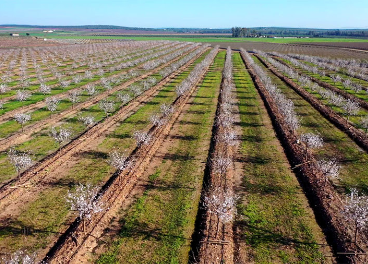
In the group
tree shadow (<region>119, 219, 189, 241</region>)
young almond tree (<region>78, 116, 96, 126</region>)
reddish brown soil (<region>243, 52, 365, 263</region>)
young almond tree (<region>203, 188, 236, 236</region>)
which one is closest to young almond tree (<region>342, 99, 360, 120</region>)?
reddish brown soil (<region>243, 52, 365, 263</region>)

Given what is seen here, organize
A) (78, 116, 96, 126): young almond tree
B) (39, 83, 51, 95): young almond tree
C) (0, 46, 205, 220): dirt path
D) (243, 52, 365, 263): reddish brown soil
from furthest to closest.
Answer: (39, 83, 51, 95): young almond tree < (78, 116, 96, 126): young almond tree < (0, 46, 205, 220): dirt path < (243, 52, 365, 263): reddish brown soil

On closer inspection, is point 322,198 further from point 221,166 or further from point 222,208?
point 222,208

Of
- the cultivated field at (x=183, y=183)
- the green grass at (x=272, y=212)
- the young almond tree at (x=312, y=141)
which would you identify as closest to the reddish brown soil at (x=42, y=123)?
the cultivated field at (x=183, y=183)

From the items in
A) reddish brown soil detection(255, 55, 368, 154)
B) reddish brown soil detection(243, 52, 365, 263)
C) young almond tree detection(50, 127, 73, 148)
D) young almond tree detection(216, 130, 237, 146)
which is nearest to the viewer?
reddish brown soil detection(243, 52, 365, 263)

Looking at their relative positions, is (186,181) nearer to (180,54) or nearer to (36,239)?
(36,239)

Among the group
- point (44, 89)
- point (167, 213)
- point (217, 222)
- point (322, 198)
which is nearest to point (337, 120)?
point (322, 198)

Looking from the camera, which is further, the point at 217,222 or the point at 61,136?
the point at 61,136

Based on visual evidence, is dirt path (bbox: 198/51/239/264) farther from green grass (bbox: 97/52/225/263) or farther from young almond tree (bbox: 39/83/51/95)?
young almond tree (bbox: 39/83/51/95)
